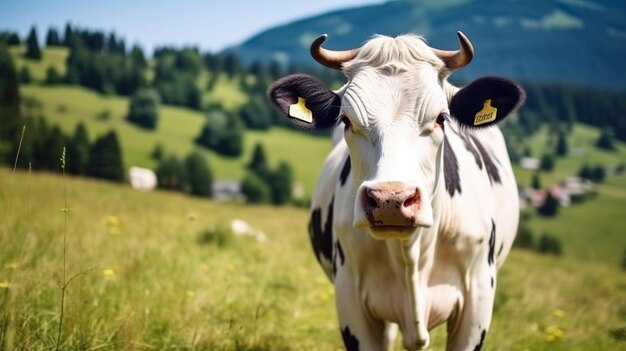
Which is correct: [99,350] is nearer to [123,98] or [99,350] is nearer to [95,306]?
[95,306]

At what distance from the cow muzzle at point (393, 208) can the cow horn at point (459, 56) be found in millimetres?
978

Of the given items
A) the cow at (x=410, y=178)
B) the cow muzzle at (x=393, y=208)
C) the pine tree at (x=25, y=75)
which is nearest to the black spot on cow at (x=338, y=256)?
the cow at (x=410, y=178)

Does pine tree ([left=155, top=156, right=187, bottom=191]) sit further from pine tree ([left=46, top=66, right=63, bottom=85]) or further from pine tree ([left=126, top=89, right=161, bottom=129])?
pine tree ([left=46, top=66, right=63, bottom=85])

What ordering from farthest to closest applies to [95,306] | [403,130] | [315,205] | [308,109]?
[315,205], [95,306], [308,109], [403,130]

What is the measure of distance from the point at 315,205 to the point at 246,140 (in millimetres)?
91779

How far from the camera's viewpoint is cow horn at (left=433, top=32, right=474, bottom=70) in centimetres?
329

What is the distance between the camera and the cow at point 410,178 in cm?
307

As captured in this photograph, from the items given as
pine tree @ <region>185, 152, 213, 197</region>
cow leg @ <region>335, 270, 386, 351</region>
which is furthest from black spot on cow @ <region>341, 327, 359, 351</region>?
pine tree @ <region>185, 152, 213, 197</region>

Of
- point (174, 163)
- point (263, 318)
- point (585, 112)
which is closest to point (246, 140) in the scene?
point (174, 163)

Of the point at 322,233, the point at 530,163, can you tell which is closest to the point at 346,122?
the point at 322,233

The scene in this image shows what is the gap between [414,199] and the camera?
2.75 metres

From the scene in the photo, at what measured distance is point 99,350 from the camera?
11.8ft

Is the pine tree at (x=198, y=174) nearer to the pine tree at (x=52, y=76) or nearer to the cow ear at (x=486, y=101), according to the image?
the pine tree at (x=52, y=76)

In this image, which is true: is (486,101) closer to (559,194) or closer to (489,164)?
(489,164)
